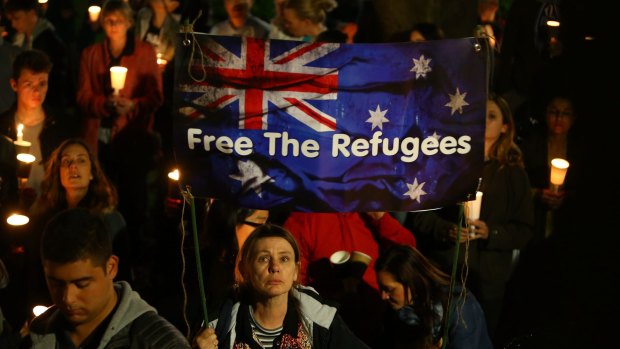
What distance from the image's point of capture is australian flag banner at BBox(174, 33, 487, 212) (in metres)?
6.41

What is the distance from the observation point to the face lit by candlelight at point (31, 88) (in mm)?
9633

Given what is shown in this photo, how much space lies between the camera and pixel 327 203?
6512mm

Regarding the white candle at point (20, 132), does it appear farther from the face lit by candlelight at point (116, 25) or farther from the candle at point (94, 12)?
the candle at point (94, 12)

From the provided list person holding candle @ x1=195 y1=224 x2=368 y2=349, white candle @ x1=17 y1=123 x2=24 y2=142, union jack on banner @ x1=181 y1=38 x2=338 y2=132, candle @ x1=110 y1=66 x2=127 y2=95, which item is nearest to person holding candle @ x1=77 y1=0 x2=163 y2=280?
candle @ x1=110 y1=66 x2=127 y2=95

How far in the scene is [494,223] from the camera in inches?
342

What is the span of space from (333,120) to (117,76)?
3800 millimetres

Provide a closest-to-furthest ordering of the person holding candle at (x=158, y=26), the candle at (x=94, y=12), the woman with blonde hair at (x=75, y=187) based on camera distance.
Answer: the woman with blonde hair at (x=75, y=187), the person holding candle at (x=158, y=26), the candle at (x=94, y=12)

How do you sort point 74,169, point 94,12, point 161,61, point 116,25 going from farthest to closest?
point 94,12 → point 161,61 → point 116,25 → point 74,169

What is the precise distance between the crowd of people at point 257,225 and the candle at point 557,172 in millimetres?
37

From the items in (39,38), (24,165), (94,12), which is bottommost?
(24,165)

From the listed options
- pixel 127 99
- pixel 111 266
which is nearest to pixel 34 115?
pixel 127 99

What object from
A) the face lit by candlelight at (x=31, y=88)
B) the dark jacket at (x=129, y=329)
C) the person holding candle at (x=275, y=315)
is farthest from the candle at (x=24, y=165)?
the dark jacket at (x=129, y=329)

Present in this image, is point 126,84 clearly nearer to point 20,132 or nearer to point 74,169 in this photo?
point 20,132

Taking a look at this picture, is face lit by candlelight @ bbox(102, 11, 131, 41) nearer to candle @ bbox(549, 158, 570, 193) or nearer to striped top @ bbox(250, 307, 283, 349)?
candle @ bbox(549, 158, 570, 193)
